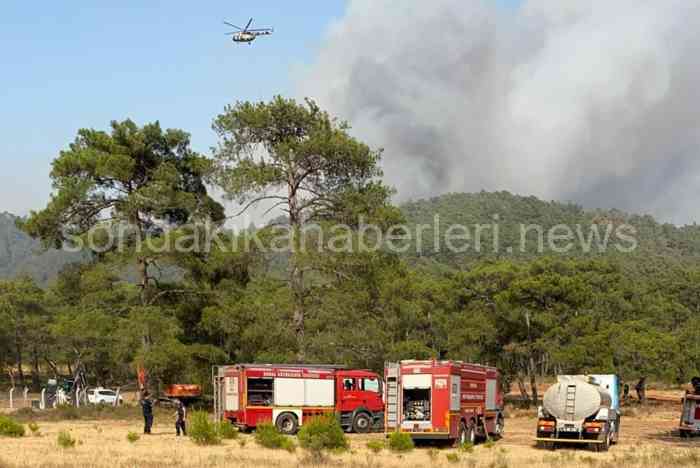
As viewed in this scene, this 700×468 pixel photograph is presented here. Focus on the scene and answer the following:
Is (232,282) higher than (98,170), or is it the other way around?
(98,170)

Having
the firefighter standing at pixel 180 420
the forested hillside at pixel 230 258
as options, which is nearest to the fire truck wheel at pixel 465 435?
the firefighter standing at pixel 180 420

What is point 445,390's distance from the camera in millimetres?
29422

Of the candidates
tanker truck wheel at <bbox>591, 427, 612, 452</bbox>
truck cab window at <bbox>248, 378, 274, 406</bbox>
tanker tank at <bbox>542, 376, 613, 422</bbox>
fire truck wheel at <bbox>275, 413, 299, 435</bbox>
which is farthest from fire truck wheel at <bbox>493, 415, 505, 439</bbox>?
truck cab window at <bbox>248, 378, 274, 406</bbox>

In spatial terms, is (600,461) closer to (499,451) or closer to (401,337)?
(499,451)

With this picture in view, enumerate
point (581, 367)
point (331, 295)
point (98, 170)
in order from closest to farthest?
point (331, 295), point (98, 170), point (581, 367)

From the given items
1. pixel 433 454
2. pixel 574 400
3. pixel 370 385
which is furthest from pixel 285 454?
pixel 370 385

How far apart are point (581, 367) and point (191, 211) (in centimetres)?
2759

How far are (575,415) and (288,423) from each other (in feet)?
37.1

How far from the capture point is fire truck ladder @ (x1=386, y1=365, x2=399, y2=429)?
3033cm

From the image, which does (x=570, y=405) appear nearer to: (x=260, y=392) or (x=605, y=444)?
(x=605, y=444)

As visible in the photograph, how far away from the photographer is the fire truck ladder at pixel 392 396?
30328 mm

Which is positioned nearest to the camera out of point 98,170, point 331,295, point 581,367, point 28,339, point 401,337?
point 331,295

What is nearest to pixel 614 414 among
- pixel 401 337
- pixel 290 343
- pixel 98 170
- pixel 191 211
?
pixel 290 343

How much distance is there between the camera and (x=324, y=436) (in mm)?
26891
